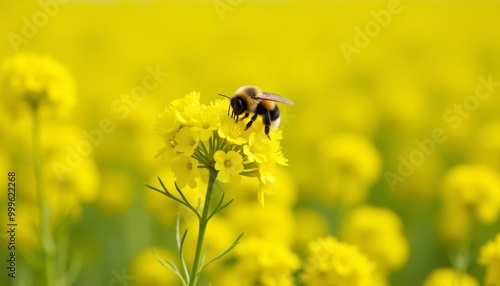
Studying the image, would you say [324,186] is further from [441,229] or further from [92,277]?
[92,277]

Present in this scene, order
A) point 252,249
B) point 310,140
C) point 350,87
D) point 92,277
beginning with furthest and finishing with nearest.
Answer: point 350,87
point 310,140
point 92,277
point 252,249

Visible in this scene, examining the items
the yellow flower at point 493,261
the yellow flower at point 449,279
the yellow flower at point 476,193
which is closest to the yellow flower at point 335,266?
the yellow flower at point 493,261

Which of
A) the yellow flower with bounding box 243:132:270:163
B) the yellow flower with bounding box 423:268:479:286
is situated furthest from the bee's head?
the yellow flower with bounding box 423:268:479:286

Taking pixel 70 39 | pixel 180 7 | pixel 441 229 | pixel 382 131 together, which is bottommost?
pixel 441 229

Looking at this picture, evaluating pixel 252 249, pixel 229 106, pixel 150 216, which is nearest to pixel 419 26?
pixel 150 216

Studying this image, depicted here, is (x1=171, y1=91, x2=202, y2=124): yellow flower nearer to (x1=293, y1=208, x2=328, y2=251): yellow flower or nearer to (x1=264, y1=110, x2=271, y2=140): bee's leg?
(x1=264, y1=110, x2=271, y2=140): bee's leg

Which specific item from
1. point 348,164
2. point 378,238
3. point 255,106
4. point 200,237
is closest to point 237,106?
point 255,106
